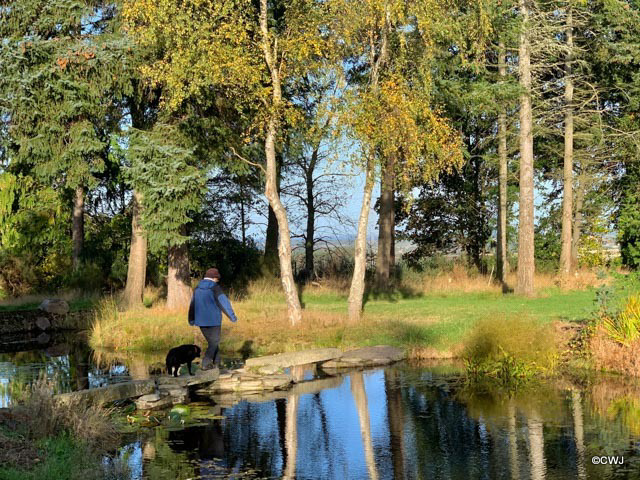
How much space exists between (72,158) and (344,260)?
17.8 metres

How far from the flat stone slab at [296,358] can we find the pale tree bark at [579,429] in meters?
6.27

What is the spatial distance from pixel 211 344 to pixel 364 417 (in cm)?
443

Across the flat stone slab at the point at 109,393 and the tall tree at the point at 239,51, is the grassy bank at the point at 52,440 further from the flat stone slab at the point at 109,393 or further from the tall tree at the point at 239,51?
the tall tree at the point at 239,51

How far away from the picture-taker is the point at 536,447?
1220cm

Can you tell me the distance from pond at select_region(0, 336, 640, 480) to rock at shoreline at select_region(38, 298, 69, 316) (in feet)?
42.7

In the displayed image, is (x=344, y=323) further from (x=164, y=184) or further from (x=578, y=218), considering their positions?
(x=578, y=218)

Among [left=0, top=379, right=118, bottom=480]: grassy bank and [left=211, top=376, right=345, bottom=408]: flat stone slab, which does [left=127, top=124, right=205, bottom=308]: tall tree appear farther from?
[left=0, top=379, right=118, bottom=480]: grassy bank

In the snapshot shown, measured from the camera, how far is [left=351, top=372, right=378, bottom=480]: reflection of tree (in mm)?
11531

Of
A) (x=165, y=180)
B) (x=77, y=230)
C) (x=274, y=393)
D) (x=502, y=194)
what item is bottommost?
(x=274, y=393)

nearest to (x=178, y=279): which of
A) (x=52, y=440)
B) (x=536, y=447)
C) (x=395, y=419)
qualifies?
(x=395, y=419)

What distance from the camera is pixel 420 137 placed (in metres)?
23.7

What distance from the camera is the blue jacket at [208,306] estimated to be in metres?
17.1

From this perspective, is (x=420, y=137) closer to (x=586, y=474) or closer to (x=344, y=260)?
(x=586, y=474)

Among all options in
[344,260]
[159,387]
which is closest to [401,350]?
[159,387]
